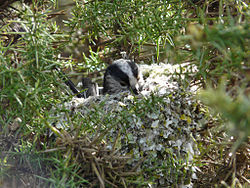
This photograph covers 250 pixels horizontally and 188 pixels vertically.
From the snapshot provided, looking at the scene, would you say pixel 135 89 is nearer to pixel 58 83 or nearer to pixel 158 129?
pixel 158 129

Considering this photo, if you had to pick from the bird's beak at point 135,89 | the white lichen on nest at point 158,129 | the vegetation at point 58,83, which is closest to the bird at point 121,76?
the bird's beak at point 135,89

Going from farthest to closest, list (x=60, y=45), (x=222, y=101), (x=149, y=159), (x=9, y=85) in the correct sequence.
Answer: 1. (x=149, y=159)
2. (x=60, y=45)
3. (x=9, y=85)
4. (x=222, y=101)

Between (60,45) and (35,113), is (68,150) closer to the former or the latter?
(35,113)

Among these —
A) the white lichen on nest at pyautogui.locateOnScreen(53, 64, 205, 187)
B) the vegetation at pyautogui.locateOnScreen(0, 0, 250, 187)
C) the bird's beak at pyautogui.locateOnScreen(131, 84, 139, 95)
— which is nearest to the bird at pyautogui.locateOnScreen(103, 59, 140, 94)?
the bird's beak at pyautogui.locateOnScreen(131, 84, 139, 95)

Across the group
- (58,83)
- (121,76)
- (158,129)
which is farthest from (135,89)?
(58,83)

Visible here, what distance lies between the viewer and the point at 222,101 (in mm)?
657

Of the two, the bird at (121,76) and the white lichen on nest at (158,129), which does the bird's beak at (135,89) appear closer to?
the bird at (121,76)

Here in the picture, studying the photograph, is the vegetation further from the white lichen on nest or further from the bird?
the bird

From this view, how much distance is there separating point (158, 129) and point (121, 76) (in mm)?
860

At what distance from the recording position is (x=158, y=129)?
1.66 metres

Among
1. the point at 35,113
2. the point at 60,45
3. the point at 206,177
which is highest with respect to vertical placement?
the point at 60,45

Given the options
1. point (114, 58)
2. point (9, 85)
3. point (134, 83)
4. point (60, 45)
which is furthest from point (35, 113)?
point (114, 58)

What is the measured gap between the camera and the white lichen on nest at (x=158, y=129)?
Result: 1.50 metres

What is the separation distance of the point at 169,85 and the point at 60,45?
80 centimetres
